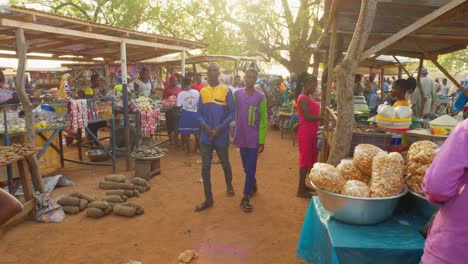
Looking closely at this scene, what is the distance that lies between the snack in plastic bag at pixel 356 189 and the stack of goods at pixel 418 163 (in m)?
A: 0.30

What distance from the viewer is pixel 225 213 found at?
468 cm

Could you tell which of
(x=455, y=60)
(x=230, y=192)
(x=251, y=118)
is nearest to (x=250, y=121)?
(x=251, y=118)

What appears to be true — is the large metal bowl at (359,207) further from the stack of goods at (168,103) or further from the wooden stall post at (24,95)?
the stack of goods at (168,103)

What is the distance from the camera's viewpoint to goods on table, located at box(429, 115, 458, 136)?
9.48ft

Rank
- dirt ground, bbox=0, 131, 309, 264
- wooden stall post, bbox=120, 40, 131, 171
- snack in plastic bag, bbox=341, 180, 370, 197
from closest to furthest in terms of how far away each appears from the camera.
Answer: snack in plastic bag, bbox=341, 180, 370, 197 < dirt ground, bbox=0, 131, 309, 264 < wooden stall post, bbox=120, 40, 131, 171

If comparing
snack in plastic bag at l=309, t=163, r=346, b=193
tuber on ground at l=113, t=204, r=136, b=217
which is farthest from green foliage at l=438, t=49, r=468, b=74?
snack in plastic bag at l=309, t=163, r=346, b=193

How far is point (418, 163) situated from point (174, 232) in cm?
307

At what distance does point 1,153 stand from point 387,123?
4601 mm

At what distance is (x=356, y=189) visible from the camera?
6.25ft

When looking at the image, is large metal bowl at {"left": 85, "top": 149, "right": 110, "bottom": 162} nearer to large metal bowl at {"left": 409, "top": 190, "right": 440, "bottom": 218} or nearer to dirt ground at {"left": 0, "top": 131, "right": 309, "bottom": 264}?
dirt ground at {"left": 0, "top": 131, "right": 309, "bottom": 264}

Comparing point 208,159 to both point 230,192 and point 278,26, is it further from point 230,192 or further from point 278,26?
point 278,26

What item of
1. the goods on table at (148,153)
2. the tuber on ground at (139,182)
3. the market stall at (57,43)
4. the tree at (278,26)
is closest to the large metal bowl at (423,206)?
the tuber on ground at (139,182)

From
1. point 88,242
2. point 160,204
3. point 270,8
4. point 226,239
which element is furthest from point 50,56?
point 270,8

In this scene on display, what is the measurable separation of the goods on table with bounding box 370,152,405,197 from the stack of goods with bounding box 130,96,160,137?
6312 millimetres
